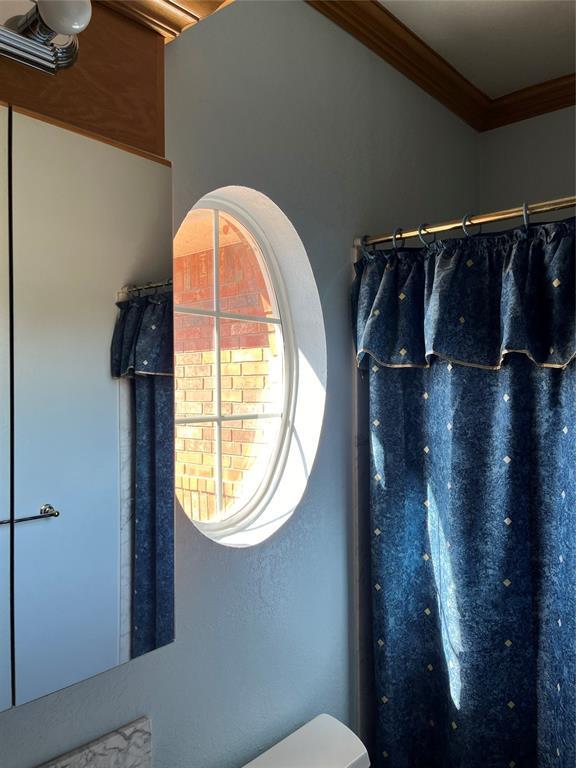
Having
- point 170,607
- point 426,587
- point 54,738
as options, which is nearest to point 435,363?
point 426,587

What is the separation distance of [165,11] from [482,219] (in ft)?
2.86

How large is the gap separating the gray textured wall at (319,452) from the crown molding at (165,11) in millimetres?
136

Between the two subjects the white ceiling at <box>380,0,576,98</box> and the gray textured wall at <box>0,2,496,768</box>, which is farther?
the white ceiling at <box>380,0,576,98</box>

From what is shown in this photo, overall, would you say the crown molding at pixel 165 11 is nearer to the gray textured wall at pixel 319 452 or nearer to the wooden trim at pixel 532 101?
the gray textured wall at pixel 319 452

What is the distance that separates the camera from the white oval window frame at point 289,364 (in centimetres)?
164

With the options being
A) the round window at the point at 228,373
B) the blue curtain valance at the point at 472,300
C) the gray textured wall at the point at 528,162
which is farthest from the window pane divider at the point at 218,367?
the gray textured wall at the point at 528,162

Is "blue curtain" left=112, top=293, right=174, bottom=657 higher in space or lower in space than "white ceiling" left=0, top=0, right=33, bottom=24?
lower

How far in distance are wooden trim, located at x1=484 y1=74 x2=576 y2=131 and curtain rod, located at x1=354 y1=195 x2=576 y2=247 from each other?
36.5 inches

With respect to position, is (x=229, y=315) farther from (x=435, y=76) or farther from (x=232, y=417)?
(x=435, y=76)

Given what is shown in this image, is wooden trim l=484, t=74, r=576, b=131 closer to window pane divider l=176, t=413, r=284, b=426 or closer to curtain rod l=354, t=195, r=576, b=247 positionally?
curtain rod l=354, t=195, r=576, b=247

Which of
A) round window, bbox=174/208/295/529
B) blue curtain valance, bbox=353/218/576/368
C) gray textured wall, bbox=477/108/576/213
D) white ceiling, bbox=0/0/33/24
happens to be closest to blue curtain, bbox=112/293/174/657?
white ceiling, bbox=0/0/33/24

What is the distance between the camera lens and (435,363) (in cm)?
166

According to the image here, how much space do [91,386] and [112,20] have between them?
0.65m

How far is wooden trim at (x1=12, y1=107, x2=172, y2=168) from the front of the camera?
962mm
